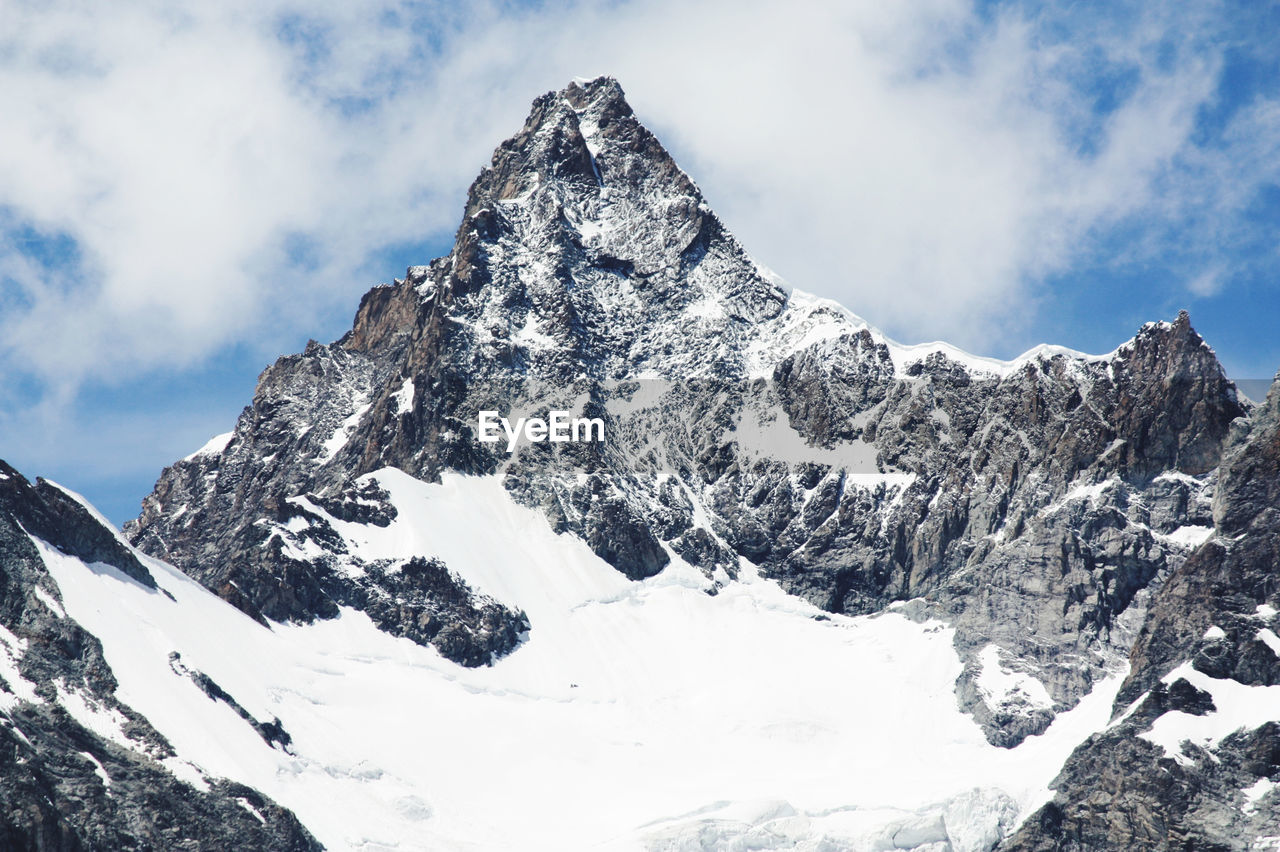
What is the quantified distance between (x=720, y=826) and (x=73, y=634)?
66.6m

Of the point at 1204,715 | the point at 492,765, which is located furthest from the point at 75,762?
the point at 1204,715

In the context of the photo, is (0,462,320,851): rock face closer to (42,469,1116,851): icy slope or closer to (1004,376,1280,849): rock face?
(42,469,1116,851): icy slope

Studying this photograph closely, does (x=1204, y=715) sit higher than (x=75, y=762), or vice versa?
(x=1204, y=715)

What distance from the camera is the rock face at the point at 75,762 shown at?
132m

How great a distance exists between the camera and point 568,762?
7603 inches

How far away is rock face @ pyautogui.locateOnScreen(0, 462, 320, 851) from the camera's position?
435 ft

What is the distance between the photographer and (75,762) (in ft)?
464

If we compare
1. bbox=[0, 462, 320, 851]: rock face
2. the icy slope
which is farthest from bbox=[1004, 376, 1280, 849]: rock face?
bbox=[0, 462, 320, 851]: rock face

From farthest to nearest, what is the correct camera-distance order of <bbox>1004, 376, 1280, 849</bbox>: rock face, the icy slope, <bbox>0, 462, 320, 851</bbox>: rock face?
the icy slope < <bbox>1004, 376, 1280, 849</bbox>: rock face < <bbox>0, 462, 320, 851</bbox>: rock face

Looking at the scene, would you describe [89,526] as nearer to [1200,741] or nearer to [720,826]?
[720,826]

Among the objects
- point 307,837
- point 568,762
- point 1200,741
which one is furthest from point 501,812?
point 1200,741

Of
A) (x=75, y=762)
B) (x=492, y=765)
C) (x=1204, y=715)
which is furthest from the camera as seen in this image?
(x=492, y=765)

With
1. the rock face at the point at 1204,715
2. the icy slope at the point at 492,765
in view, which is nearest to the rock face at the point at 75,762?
the icy slope at the point at 492,765

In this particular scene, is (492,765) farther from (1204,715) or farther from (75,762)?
(1204,715)
